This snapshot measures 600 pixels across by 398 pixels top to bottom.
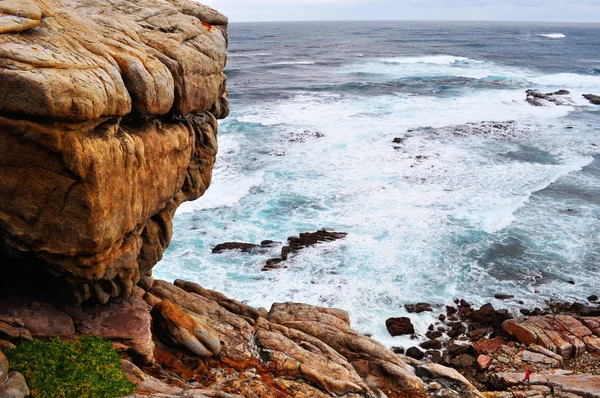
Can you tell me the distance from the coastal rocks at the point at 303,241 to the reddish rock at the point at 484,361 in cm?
1051

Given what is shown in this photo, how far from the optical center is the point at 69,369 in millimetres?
10898

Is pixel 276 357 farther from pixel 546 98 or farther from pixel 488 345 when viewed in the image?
pixel 546 98

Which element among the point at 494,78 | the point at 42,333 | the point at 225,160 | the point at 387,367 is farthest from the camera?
the point at 494,78

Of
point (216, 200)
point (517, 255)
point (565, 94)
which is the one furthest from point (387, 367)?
point (565, 94)

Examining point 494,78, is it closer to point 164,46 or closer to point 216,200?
point 216,200

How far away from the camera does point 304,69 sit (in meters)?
93.4

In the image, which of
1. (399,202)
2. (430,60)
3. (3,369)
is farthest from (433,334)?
(430,60)

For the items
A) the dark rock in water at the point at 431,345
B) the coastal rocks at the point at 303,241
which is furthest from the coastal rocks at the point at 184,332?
the coastal rocks at the point at 303,241

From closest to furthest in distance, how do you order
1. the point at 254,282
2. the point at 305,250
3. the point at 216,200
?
the point at 254,282 < the point at 305,250 < the point at 216,200

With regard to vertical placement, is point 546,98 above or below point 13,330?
above

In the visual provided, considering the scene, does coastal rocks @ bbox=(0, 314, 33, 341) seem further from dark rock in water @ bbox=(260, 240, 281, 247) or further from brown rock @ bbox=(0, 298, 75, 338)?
dark rock in water @ bbox=(260, 240, 281, 247)

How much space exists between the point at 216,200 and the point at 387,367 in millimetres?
19712

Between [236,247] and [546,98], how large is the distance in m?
56.1

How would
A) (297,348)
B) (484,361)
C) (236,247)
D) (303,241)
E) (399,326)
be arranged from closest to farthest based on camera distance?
1. (297,348)
2. (484,361)
3. (399,326)
4. (236,247)
5. (303,241)
